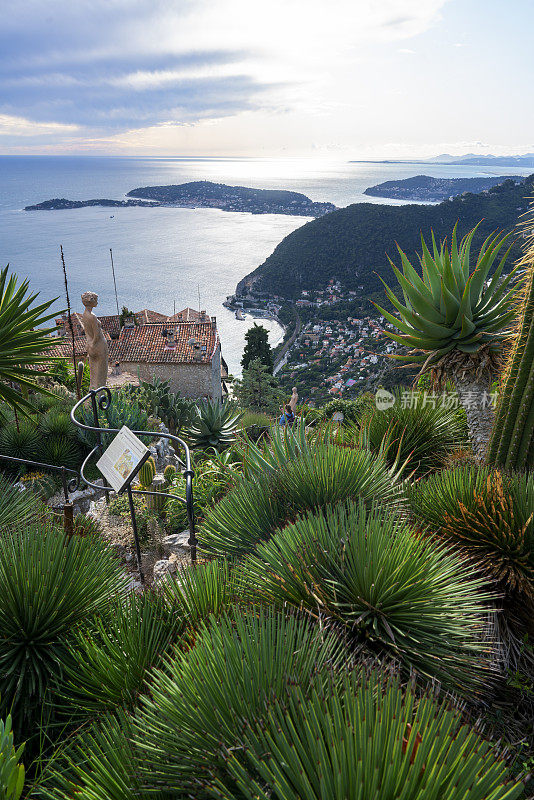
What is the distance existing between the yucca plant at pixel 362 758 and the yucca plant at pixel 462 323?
3.67 m

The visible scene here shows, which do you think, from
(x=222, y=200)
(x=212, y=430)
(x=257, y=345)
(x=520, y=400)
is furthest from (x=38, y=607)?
(x=222, y=200)

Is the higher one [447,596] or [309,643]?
[309,643]

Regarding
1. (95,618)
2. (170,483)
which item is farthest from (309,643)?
(170,483)

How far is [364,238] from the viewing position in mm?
67688

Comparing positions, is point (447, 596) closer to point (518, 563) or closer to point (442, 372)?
point (518, 563)

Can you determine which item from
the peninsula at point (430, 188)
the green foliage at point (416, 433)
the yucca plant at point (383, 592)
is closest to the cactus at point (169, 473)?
the green foliage at point (416, 433)

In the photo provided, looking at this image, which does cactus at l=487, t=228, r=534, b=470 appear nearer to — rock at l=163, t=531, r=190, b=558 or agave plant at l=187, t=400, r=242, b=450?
rock at l=163, t=531, r=190, b=558

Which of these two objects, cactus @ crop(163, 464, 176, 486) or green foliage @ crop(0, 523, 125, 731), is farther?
cactus @ crop(163, 464, 176, 486)

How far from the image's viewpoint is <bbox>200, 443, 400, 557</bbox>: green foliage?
336cm

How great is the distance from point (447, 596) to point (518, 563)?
0.91 m

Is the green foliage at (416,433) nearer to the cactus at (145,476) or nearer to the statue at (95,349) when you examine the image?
the cactus at (145,476)

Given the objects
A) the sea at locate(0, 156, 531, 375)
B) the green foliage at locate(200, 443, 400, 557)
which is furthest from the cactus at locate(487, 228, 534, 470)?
the sea at locate(0, 156, 531, 375)

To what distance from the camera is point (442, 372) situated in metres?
4.86

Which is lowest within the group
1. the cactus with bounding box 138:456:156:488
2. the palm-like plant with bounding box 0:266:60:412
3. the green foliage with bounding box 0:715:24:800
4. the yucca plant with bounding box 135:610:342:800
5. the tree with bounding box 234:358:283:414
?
the tree with bounding box 234:358:283:414
